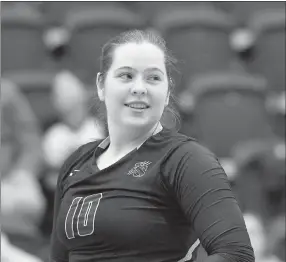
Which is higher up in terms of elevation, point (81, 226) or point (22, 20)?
point (22, 20)

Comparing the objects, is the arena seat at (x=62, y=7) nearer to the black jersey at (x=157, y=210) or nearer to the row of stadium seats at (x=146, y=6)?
the row of stadium seats at (x=146, y=6)

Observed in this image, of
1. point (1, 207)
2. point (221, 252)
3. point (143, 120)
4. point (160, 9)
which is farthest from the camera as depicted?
point (160, 9)

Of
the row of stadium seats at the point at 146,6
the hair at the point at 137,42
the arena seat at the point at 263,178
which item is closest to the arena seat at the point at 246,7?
the row of stadium seats at the point at 146,6

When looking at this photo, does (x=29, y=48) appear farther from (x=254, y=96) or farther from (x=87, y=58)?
(x=254, y=96)

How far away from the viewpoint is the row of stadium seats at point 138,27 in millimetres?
2854

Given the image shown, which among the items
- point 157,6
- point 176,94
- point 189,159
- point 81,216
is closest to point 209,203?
point 189,159

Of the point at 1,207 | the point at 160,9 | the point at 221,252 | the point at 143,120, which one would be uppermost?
the point at 160,9

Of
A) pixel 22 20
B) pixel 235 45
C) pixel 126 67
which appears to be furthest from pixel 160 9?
pixel 126 67

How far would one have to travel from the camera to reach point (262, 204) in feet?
7.68

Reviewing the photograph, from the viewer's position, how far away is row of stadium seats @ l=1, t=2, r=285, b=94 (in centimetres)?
285

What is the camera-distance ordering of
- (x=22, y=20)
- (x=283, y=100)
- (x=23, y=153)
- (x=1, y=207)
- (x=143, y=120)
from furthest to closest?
1. (x=22, y=20)
2. (x=283, y=100)
3. (x=23, y=153)
4. (x=1, y=207)
5. (x=143, y=120)

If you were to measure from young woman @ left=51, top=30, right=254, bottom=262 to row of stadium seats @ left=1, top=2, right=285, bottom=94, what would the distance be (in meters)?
1.85

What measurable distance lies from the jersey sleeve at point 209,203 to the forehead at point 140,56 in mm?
148

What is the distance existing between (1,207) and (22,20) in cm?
106
